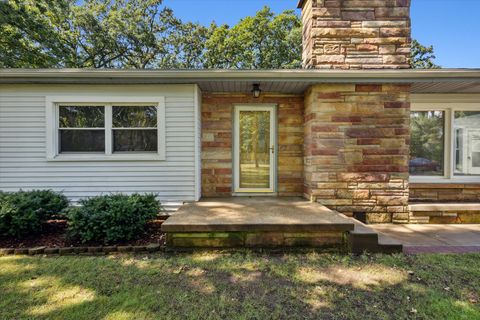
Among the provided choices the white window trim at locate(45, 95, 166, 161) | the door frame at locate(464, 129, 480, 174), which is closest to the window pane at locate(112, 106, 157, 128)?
the white window trim at locate(45, 95, 166, 161)

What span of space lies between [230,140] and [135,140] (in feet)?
6.07

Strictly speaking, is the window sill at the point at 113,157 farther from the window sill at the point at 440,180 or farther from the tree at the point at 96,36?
the tree at the point at 96,36

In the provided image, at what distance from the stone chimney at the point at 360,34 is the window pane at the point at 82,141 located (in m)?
4.31

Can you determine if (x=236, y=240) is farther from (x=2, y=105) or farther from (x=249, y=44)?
(x=249, y=44)

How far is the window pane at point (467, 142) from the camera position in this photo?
5586mm

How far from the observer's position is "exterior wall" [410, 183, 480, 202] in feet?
17.9

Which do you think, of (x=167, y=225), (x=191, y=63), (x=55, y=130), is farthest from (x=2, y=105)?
(x=191, y=63)

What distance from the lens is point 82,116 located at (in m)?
4.97

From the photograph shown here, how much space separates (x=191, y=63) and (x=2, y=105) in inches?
582

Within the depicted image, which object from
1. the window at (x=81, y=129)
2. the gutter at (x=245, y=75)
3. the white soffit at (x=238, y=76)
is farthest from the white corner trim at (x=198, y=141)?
the window at (x=81, y=129)

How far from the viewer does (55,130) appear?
4.88m

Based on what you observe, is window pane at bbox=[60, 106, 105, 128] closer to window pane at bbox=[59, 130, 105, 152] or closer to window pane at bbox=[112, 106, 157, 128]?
window pane at bbox=[59, 130, 105, 152]

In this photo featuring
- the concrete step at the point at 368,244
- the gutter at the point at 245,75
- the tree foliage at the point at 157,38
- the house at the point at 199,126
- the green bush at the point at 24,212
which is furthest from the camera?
the tree foliage at the point at 157,38

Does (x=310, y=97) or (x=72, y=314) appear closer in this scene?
(x=72, y=314)
